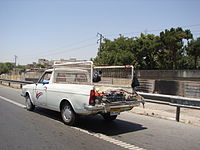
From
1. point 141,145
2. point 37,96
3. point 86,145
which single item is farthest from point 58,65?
point 141,145

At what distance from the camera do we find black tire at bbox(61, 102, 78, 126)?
6699 mm

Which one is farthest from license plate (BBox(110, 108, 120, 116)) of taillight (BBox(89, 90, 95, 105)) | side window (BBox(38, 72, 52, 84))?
side window (BBox(38, 72, 52, 84))

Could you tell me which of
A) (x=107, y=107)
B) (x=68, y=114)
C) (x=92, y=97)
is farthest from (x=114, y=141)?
(x=68, y=114)

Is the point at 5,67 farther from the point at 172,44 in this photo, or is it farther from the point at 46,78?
the point at 46,78

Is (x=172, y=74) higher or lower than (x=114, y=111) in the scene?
higher

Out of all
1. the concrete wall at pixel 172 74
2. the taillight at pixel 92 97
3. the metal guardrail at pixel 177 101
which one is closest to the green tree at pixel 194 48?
the concrete wall at pixel 172 74

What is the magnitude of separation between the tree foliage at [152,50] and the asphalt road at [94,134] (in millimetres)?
28147

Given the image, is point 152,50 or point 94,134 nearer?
point 94,134

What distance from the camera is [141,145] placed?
5.24 meters

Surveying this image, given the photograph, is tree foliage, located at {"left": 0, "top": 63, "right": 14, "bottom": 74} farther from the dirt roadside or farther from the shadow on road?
the shadow on road

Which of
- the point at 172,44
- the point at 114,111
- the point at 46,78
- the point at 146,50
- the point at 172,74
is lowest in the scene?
the point at 114,111

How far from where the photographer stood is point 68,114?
687cm

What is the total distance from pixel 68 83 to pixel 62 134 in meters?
2.00

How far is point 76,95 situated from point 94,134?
4.03 ft
